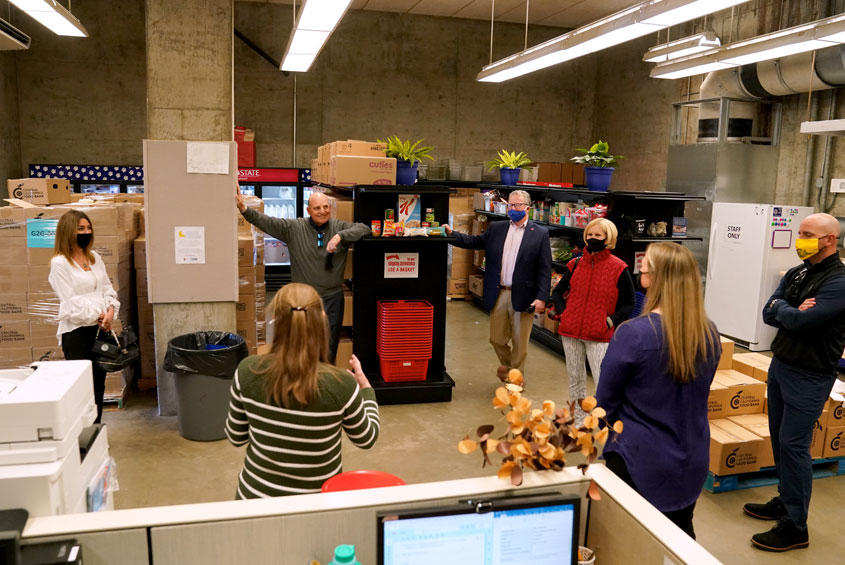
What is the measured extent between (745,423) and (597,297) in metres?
1.36

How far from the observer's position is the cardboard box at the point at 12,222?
534 centimetres

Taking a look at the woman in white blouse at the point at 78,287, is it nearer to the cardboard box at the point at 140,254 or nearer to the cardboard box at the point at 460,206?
the cardboard box at the point at 140,254

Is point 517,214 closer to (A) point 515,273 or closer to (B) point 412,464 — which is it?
(A) point 515,273

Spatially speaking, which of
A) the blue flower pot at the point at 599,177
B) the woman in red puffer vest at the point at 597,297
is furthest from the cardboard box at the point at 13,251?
the blue flower pot at the point at 599,177

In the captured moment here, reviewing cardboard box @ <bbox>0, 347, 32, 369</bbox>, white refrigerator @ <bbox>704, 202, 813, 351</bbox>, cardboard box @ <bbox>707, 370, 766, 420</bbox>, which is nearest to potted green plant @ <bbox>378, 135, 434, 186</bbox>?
cardboard box @ <bbox>707, 370, 766, 420</bbox>

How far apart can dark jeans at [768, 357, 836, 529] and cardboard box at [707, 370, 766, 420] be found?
3.13ft

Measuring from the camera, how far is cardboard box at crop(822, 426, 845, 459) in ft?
15.2

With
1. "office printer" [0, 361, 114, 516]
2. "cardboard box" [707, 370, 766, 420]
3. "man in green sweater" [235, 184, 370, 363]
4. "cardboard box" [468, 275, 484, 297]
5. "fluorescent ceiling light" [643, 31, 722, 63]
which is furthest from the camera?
"cardboard box" [468, 275, 484, 297]

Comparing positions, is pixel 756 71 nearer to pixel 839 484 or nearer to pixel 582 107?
pixel 582 107

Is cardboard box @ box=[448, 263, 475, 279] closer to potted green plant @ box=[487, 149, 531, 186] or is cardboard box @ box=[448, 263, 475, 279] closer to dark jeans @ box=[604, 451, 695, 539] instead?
potted green plant @ box=[487, 149, 531, 186]

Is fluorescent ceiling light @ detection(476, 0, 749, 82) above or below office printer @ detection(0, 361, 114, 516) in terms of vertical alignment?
above

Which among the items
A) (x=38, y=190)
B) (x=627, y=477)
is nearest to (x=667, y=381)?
(x=627, y=477)

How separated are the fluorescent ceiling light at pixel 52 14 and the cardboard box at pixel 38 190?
1.60 meters

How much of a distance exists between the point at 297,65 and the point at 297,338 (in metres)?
7.14
